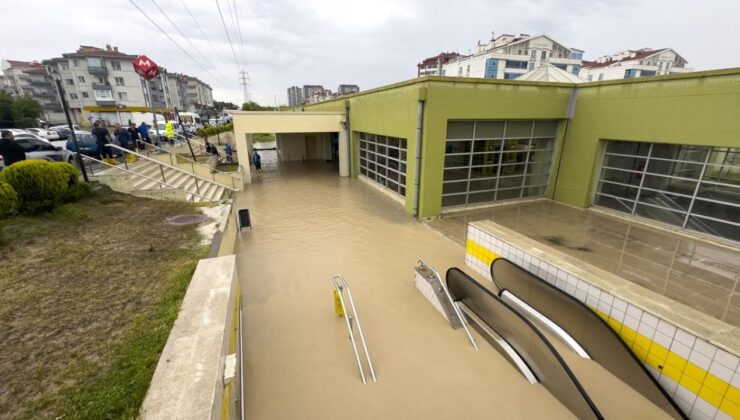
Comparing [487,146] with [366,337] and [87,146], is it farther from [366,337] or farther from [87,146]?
[87,146]

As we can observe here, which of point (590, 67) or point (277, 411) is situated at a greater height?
point (590, 67)

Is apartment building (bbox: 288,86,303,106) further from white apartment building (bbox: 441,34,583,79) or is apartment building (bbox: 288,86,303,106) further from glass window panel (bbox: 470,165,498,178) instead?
glass window panel (bbox: 470,165,498,178)

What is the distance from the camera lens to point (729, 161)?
8.40m

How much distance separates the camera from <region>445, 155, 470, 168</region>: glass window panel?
10.8m

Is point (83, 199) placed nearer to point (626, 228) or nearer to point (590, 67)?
point (626, 228)

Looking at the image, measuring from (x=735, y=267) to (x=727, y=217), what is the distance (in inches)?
93.7

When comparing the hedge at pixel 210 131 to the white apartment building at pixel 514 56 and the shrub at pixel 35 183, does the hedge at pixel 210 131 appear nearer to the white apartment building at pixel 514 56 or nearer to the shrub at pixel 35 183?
the shrub at pixel 35 183

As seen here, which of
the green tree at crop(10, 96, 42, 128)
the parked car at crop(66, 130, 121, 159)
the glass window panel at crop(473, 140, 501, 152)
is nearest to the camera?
the glass window panel at crop(473, 140, 501, 152)

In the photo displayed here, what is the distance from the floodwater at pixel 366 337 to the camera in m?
3.81

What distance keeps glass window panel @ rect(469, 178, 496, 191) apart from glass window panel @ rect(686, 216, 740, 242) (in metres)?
5.60

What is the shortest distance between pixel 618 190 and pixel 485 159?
468 cm

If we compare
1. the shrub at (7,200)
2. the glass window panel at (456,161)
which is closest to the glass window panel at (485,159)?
the glass window panel at (456,161)

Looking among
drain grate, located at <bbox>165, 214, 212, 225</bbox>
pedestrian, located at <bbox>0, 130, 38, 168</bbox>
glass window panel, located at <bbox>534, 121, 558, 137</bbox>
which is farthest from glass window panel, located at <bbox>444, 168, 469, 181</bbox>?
pedestrian, located at <bbox>0, 130, 38, 168</bbox>

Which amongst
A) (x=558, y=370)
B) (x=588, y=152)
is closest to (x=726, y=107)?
(x=588, y=152)
